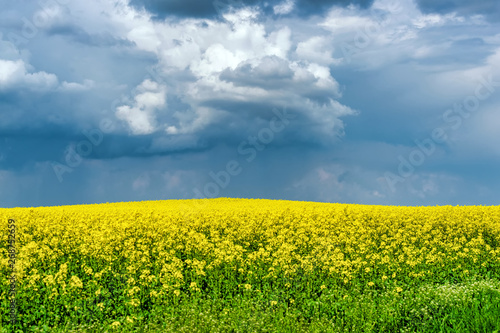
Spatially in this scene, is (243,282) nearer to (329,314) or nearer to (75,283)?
(329,314)

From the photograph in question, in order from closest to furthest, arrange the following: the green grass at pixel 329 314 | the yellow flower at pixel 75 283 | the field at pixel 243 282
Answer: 1. the green grass at pixel 329 314
2. the field at pixel 243 282
3. the yellow flower at pixel 75 283

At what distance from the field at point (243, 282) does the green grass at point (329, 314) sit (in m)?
0.03

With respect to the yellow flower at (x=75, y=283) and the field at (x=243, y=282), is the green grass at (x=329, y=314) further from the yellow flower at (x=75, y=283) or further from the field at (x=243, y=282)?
the yellow flower at (x=75, y=283)

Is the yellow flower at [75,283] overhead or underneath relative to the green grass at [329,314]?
overhead

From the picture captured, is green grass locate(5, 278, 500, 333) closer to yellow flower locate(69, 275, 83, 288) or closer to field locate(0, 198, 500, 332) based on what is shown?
field locate(0, 198, 500, 332)

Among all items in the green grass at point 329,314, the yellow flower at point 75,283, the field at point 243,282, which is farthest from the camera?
the yellow flower at point 75,283

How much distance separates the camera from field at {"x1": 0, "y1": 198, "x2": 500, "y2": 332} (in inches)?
405

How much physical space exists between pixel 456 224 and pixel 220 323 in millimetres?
17001

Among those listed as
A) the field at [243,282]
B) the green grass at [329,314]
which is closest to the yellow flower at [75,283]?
the field at [243,282]

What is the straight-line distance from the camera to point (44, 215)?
24.4 metres

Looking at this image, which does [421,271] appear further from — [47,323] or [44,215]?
[44,215]

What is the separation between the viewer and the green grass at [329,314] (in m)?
9.70

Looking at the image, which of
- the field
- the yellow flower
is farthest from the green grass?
the yellow flower

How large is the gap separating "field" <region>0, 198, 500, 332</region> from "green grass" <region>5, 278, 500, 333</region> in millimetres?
31
